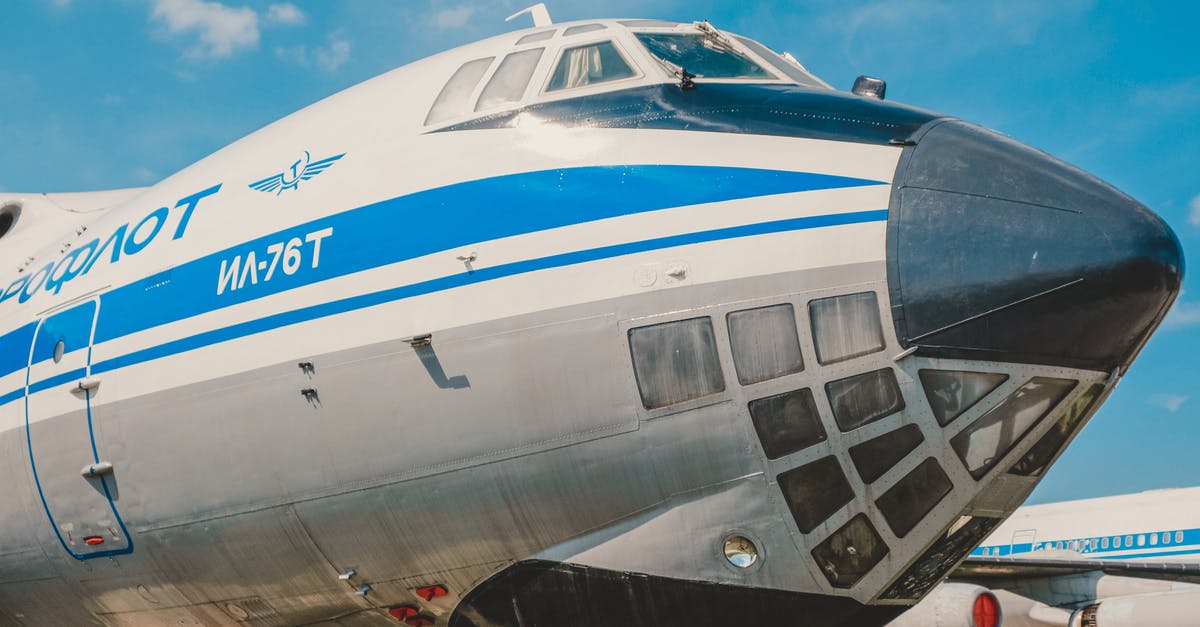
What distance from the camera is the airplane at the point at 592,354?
15.6ft

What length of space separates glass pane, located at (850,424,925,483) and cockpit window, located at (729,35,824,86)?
2419 millimetres

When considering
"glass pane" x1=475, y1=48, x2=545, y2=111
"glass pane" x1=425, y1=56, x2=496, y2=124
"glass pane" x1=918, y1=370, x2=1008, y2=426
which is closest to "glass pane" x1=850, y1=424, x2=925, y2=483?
"glass pane" x1=918, y1=370, x2=1008, y2=426

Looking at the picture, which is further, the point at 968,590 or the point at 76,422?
the point at 968,590

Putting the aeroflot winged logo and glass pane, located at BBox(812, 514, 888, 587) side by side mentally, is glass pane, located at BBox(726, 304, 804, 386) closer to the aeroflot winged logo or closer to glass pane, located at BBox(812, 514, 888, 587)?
glass pane, located at BBox(812, 514, 888, 587)

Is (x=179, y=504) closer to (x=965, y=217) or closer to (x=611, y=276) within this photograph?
(x=611, y=276)

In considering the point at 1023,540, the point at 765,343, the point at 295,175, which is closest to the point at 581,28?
the point at 295,175

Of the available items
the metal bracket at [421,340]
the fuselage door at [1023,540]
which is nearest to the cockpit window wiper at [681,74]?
the metal bracket at [421,340]

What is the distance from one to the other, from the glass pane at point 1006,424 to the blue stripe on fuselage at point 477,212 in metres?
1.14

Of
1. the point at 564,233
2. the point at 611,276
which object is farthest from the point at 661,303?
the point at 564,233

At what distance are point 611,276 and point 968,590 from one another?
14.8 feet

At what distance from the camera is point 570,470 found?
5.21 m

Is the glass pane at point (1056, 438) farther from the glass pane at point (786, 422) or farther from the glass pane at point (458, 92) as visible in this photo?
the glass pane at point (458, 92)

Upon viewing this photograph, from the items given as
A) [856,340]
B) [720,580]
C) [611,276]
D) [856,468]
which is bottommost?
[720,580]

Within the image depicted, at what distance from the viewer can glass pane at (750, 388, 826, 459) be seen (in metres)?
4.84
